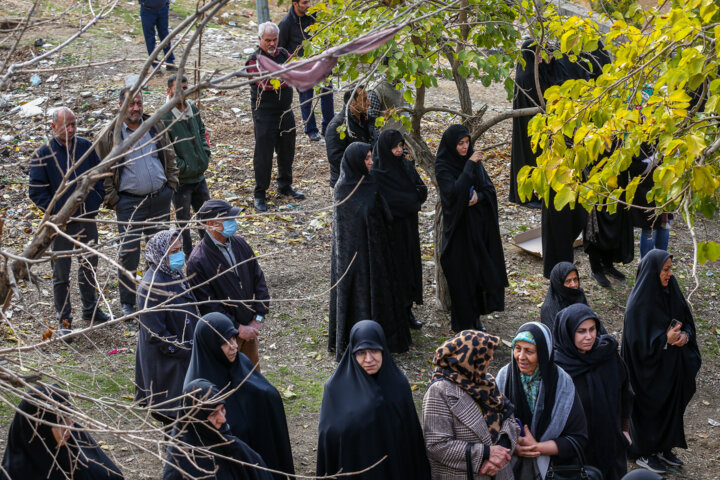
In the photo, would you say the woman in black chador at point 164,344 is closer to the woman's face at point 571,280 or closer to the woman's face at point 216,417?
the woman's face at point 216,417

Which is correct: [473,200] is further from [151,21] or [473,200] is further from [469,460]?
[151,21]

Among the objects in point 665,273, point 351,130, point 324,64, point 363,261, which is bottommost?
point 363,261

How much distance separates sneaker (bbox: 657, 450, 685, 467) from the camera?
20.5ft

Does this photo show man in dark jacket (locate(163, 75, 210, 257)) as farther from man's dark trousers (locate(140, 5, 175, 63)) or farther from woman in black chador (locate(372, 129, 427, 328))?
man's dark trousers (locate(140, 5, 175, 63))

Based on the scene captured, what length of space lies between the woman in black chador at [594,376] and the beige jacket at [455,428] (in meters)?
0.79

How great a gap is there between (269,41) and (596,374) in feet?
18.2

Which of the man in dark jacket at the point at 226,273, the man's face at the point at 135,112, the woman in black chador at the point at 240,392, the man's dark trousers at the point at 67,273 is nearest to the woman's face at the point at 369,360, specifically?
the woman in black chador at the point at 240,392

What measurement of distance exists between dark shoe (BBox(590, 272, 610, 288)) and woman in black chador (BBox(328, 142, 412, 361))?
2623 mm

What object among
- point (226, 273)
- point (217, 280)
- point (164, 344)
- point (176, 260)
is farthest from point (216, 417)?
point (226, 273)

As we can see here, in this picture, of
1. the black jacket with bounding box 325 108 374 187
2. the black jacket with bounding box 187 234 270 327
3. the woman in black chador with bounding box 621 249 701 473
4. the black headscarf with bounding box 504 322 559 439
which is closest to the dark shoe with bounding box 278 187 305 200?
the black jacket with bounding box 325 108 374 187

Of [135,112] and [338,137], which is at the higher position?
[135,112]

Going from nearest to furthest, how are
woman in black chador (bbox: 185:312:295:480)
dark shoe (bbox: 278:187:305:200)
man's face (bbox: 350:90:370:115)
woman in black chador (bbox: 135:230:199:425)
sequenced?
woman in black chador (bbox: 185:312:295:480) < woman in black chador (bbox: 135:230:199:425) < man's face (bbox: 350:90:370:115) < dark shoe (bbox: 278:187:305:200)

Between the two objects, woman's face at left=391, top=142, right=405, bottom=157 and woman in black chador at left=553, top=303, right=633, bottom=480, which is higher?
woman's face at left=391, top=142, right=405, bottom=157

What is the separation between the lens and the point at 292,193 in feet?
34.1
